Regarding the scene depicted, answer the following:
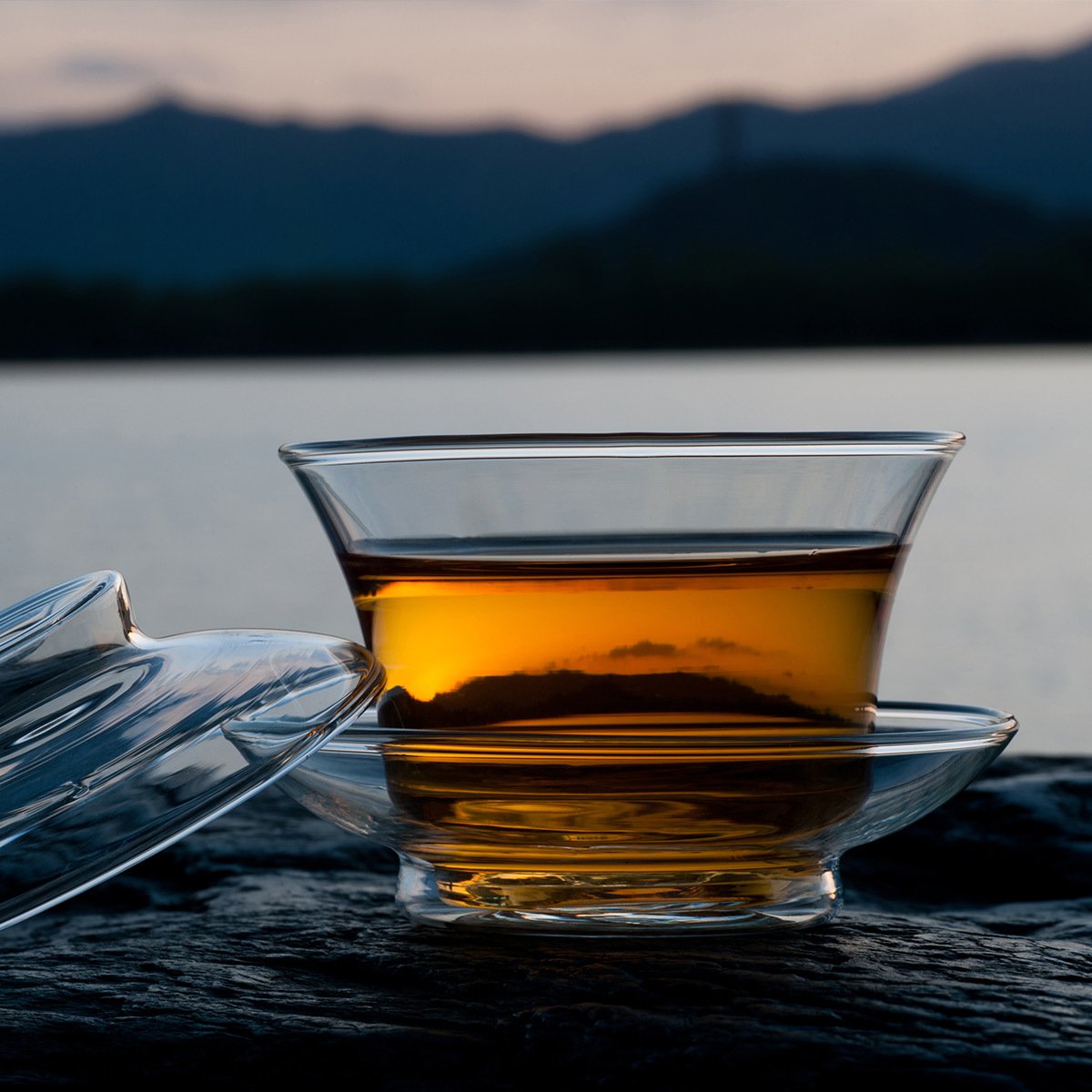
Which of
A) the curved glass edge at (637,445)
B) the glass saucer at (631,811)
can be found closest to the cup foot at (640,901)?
the glass saucer at (631,811)

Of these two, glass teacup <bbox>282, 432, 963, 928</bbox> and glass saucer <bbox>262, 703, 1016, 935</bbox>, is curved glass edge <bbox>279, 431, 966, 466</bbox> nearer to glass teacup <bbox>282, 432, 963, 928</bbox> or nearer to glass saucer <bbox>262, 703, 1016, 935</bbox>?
glass teacup <bbox>282, 432, 963, 928</bbox>

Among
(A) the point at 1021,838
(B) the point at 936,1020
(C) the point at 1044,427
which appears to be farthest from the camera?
(C) the point at 1044,427

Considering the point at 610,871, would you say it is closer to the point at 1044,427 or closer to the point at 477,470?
the point at 477,470

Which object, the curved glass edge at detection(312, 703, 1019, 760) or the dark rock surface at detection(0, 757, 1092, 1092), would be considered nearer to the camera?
the dark rock surface at detection(0, 757, 1092, 1092)

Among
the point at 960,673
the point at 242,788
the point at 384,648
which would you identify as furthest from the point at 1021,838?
the point at 960,673

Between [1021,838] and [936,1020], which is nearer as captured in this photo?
[936,1020]

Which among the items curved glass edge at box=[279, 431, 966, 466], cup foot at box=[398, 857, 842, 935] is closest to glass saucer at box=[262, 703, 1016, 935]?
cup foot at box=[398, 857, 842, 935]
